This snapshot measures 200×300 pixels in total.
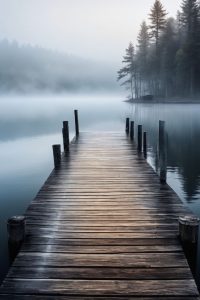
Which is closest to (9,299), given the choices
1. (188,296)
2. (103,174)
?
(188,296)

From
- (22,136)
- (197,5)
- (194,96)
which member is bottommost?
(22,136)

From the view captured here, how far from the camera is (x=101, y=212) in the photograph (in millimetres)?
7945

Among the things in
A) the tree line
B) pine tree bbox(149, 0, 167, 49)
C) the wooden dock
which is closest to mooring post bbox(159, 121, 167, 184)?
the wooden dock

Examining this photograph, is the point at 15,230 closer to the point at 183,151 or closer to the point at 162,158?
the point at 162,158

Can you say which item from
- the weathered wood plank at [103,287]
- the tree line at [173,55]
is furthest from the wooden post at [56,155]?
the tree line at [173,55]

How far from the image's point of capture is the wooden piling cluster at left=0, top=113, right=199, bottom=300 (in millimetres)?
4820

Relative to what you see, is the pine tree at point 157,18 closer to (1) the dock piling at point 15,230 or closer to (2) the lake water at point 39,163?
(2) the lake water at point 39,163

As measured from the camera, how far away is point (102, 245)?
619 cm

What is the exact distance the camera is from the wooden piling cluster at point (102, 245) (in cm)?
482

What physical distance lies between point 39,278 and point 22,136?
32230 mm

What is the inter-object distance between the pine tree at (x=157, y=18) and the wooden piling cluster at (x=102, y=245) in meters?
74.7

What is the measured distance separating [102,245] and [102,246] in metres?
0.04

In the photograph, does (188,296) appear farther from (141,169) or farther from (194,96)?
(194,96)

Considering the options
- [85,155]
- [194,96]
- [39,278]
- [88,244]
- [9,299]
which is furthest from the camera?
[194,96]
